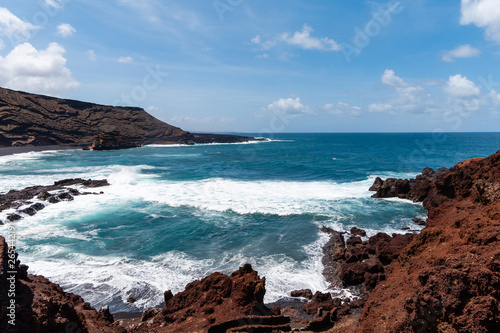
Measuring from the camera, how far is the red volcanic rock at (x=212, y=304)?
6.86 metres

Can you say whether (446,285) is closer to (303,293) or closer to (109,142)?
(303,293)

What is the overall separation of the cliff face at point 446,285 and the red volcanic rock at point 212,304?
273cm

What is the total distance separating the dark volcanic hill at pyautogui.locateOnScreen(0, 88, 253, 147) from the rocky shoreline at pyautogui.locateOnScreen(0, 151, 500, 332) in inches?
3340

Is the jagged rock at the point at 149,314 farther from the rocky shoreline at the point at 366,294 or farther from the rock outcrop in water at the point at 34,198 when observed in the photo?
the rock outcrop in water at the point at 34,198

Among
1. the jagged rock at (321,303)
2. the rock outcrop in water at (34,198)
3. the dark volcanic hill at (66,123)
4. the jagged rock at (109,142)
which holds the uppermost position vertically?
the dark volcanic hill at (66,123)

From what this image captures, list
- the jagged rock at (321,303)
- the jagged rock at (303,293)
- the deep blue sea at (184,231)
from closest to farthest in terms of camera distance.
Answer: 1. the jagged rock at (321,303)
2. the jagged rock at (303,293)
3. the deep blue sea at (184,231)

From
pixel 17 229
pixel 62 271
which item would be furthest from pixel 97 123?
pixel 62 271

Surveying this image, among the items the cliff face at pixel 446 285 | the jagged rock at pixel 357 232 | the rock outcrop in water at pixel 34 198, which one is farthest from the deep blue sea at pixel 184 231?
the cliff face at pixel 446 285

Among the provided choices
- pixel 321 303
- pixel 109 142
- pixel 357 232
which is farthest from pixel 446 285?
pixel 109 142

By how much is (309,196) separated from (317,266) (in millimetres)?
13033

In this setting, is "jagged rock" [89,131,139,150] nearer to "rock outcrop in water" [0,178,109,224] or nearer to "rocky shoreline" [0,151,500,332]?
"rock outcrop in water" [0,178,109,224]

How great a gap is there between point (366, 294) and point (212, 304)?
593 cm

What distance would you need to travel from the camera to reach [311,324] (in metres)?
7.57

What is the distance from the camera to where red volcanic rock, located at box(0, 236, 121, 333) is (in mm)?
4207
